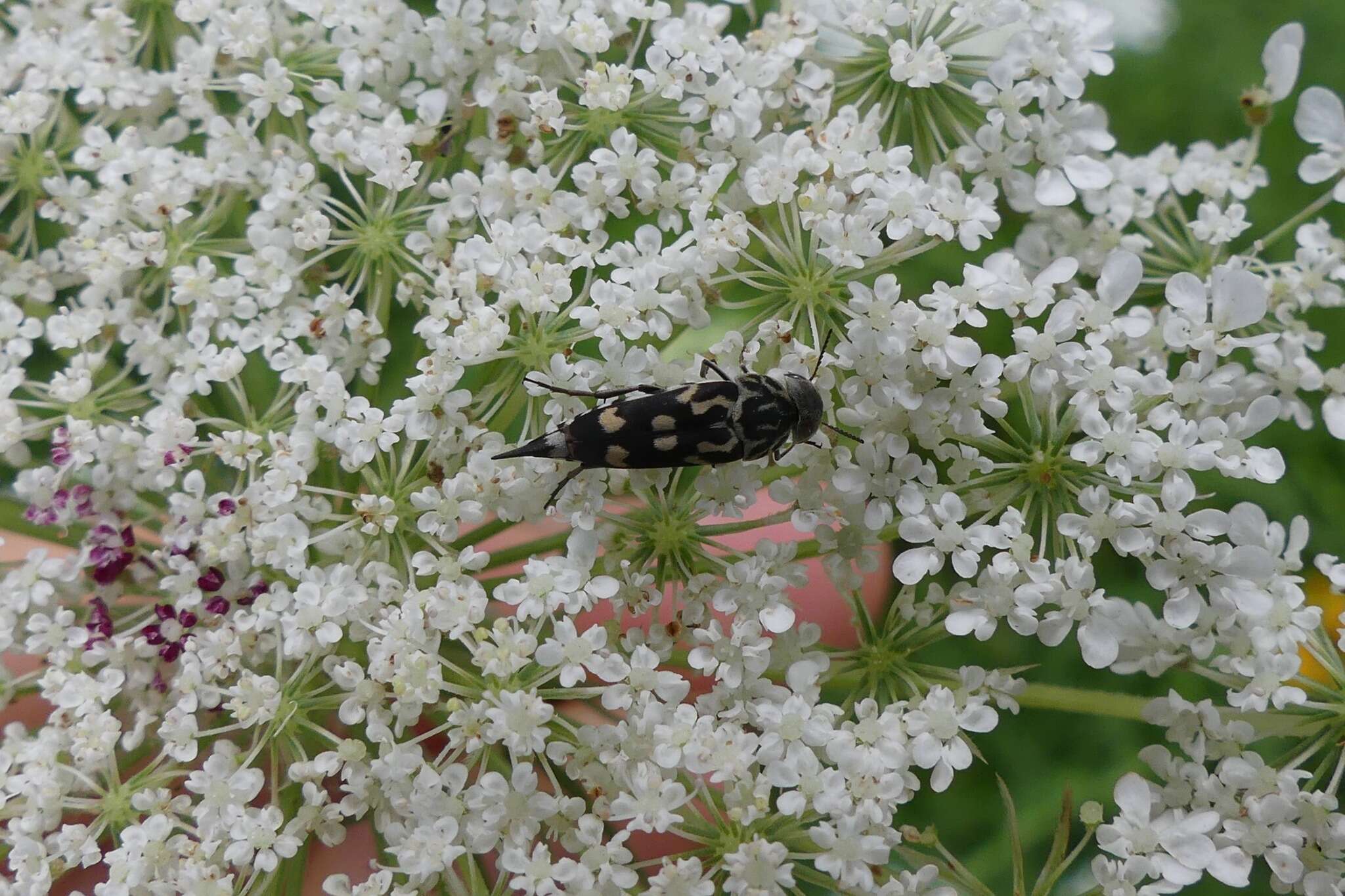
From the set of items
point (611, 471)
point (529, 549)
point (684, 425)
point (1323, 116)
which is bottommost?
point (529, 549)

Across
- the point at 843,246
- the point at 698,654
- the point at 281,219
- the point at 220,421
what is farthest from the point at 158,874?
the point at 843,246

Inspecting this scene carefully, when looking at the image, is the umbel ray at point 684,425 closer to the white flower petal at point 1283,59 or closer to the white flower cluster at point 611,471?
the white flower cluster at point 611,471

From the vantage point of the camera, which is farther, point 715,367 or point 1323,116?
point 1323,116

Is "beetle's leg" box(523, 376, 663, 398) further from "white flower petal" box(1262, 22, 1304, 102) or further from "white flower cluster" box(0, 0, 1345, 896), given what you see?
"white flower petal" box(1262, 22, 1304, 102)

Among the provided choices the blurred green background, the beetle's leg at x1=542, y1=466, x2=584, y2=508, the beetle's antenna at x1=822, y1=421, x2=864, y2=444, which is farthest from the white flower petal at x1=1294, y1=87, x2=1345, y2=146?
the beetle's leg at x1=542, y1=466, x2=584, y2=508

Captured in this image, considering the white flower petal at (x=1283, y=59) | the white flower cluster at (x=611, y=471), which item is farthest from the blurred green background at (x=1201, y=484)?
the white flower cluster at (x=611, y=471)

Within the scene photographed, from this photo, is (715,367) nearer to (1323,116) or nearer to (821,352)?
(821,352)

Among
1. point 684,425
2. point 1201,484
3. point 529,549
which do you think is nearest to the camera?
point 684,425

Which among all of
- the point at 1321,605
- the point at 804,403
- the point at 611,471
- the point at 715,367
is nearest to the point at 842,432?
the point at 804,403
